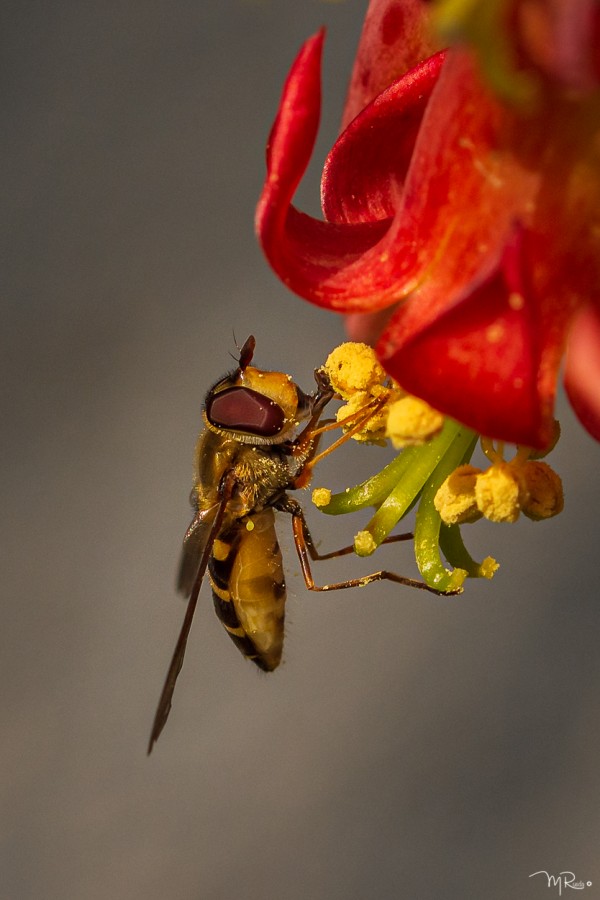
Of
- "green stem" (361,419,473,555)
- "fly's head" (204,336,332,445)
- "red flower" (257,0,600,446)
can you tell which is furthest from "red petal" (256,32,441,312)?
"fly's head" (204,336,332,445)

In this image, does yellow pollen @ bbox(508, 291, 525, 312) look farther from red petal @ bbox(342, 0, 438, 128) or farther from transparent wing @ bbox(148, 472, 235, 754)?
transparent wing @ bbox(148, 472, 235, 754)

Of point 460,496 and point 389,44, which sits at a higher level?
point 389,44

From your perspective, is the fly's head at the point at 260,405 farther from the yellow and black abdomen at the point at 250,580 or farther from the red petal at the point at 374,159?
the red petal at the point at 374,159

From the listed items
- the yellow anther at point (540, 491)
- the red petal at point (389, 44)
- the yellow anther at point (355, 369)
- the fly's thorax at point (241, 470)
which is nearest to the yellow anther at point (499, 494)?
the yellow anther at point (540, 491)

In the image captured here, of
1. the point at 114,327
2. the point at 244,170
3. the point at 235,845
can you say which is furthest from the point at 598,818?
the point at 244,170

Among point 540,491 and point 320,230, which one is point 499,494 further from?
point 320,230

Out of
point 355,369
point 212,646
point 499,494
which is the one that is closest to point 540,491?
point 499,494

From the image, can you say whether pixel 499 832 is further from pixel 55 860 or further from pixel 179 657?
pixel 179 657

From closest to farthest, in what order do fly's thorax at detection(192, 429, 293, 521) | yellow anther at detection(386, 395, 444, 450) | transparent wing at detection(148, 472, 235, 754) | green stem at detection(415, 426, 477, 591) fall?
1. yellow anther at detection(386, 395, 444, 450)
2. green stem at detection(415, 426, 477, 591)
3. transparent wing at detection(148, 472, 235, 754)
4. fly's thorax at detection(192, 429, 293, 521)
